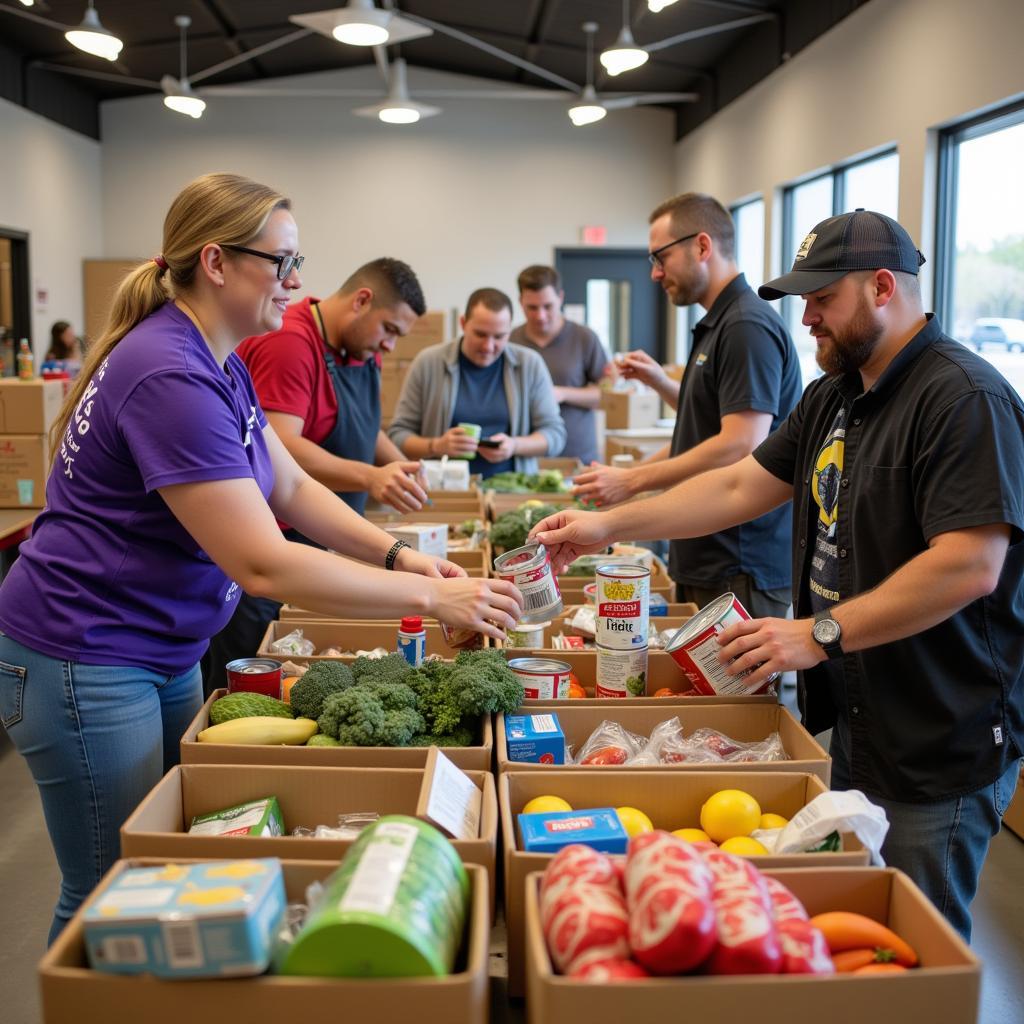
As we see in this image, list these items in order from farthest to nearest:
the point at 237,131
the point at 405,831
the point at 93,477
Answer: the point at 237,131
the point at 93,477
the point at 405,831

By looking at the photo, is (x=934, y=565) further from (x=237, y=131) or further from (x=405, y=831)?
(x=237, y=131)

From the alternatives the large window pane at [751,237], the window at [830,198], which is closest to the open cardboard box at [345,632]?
the window at [830,198]

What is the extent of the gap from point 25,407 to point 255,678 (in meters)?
3.80

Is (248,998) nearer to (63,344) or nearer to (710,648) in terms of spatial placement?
(710,648)

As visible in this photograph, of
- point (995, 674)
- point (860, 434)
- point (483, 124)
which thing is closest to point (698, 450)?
point (860, 434)

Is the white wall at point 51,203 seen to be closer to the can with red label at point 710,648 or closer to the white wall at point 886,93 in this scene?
the white wall at point 886,93

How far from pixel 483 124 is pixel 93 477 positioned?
35.6ft

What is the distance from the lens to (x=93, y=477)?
5.33 feet

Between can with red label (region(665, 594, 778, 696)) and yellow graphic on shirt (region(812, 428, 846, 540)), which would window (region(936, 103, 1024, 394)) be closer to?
yellow graphic on shirt (region(812, 428, 846, 540))

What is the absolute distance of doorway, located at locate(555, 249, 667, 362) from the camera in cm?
1186

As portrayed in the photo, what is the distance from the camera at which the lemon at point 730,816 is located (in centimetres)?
150

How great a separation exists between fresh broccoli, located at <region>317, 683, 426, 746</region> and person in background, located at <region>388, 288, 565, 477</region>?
2.51 m

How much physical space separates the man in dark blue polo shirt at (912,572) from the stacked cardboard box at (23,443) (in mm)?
4190

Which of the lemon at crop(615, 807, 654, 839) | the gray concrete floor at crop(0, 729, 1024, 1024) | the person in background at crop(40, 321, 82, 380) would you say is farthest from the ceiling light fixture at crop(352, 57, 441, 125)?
the lemon at crop(615, 807, 654, 839)
